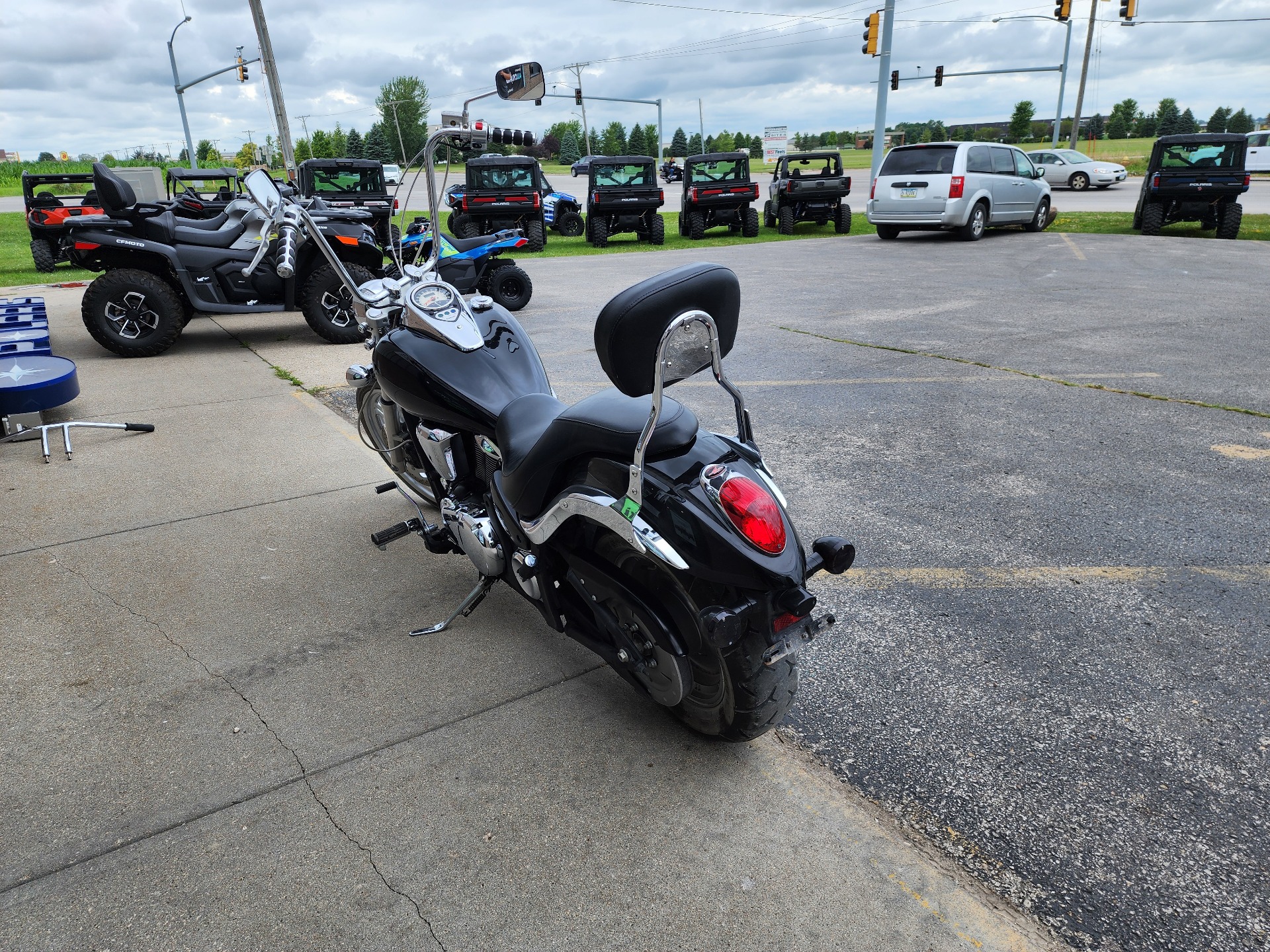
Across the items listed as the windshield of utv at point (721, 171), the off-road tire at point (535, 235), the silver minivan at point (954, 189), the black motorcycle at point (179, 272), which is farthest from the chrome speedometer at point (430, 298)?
the windshield of utv at point (721, 171)

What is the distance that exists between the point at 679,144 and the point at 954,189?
93198 millimetres

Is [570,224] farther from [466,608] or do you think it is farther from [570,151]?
[570,151]

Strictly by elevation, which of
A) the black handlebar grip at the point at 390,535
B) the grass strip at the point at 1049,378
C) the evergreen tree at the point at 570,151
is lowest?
the grass strip at the point at 1049,378

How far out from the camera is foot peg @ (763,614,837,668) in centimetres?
228

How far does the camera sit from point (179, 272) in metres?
8.20

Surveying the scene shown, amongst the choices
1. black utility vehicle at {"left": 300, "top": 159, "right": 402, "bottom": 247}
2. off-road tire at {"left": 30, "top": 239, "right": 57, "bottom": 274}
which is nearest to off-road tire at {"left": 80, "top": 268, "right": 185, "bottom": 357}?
off-road tire at {"left": 30, "top": 239, "right": 57, "bottom": 274}

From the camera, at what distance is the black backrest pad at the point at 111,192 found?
798 cm

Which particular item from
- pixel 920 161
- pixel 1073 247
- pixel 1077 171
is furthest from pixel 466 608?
pixel 1077 171

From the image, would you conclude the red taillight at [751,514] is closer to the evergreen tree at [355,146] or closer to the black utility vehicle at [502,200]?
the black utility vehicle at [502,200]

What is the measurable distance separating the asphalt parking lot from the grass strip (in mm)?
213

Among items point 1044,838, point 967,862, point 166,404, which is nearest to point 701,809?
point 967,862

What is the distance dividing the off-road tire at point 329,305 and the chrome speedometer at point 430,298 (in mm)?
5630

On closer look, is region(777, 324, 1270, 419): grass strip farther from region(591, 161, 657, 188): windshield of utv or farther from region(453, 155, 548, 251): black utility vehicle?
region(591, 161, 657, 188): windshield of utv

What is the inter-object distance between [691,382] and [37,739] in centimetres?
521
